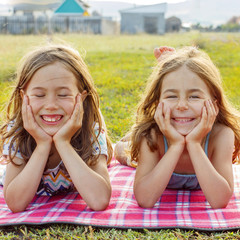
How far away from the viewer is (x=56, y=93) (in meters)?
2.90

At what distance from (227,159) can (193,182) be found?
0.46m

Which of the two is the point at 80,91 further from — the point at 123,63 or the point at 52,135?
the point at 123,63

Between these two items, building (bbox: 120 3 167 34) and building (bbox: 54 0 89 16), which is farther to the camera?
building (bbox: 54 0 89 16)

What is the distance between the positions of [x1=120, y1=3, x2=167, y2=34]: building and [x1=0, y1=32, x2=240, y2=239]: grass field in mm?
811

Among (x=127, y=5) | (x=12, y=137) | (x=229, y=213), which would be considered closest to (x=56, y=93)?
(x=12, y=137)

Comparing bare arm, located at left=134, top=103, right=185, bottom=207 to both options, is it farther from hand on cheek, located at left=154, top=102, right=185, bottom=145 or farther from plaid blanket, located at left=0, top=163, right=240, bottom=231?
plaid blanket, located at left=0, top=163, right=240, bottom=231

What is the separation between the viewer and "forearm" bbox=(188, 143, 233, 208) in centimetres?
284

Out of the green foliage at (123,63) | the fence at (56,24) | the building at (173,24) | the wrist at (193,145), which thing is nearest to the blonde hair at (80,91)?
the wrist at (193,145)

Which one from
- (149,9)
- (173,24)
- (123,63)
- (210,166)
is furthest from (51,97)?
(149,9)

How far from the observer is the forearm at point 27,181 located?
2.84m

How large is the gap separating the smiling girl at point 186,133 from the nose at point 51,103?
71cm

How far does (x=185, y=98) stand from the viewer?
2.95 meters

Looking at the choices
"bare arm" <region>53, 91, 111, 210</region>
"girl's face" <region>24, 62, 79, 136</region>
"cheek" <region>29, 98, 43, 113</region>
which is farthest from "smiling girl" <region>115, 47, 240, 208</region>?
"cheek" <region>29, 98, 43, 113</region>

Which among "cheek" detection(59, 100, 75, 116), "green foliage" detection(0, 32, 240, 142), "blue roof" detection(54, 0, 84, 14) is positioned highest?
"blue roof" detection(54, 0, 84, 14)
